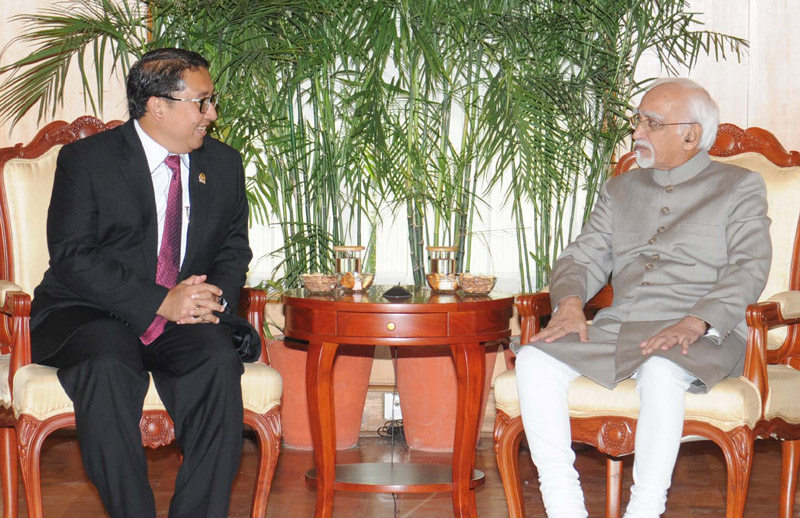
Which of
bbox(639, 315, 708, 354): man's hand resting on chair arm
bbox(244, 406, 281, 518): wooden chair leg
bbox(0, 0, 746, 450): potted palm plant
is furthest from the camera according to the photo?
bbox(0, 0, 746, 450): potted palm plant

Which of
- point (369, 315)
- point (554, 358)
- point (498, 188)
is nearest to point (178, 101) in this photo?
point (369, 315)

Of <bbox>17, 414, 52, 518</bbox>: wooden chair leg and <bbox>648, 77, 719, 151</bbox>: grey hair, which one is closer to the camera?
Result: <bbox>17, 414, 52, 518</bbox>: wooden chair leg

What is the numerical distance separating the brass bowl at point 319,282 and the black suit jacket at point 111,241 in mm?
208

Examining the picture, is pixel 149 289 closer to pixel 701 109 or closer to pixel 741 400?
pixel 741 400

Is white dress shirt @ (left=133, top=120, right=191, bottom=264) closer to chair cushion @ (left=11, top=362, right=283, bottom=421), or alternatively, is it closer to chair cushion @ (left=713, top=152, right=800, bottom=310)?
chair cushion @ (left=11, top=362, right=283, bottom=421)

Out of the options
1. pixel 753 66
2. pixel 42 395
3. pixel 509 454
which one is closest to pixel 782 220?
pixel 509 454

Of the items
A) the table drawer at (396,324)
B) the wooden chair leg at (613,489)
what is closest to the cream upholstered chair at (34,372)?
the table drawer at (396,324)

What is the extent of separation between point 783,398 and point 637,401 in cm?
45

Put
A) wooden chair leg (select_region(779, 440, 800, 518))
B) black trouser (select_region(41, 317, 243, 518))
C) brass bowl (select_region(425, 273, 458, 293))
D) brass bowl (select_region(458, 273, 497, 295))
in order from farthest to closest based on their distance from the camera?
1. brass bowl (select_region(425, 273, 458, 293))
2. brass bowl (select_region(458, 273, 497, 295))
3. wooden chair leg (select_region(779, 440, 800, 518))
4. black trouser (select_region(41, 317, 243, 518))

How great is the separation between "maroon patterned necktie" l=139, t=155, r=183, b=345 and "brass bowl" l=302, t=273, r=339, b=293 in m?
0.41

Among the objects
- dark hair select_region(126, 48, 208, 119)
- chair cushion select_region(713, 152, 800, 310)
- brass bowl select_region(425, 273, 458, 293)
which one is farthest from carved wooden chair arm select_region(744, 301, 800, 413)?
dark hair select_region(126, 48, 208, 119)

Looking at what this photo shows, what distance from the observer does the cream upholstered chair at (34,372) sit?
2.66 m

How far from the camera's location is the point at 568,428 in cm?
268

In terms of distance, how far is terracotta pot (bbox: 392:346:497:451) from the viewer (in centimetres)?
402
